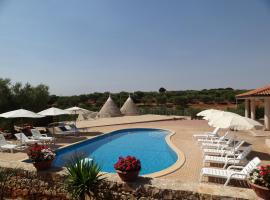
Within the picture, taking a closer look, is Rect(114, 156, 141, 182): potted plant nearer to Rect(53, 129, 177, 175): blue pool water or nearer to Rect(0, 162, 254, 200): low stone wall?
Rect(0, 162, 254, 200): low stone wall

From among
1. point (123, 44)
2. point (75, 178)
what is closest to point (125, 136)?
point (123, 44)

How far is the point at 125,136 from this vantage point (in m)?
17.3

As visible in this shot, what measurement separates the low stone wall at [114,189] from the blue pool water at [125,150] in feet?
8.19

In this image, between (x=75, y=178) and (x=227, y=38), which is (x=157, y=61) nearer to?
(x=227, y=38)

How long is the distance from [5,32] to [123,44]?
9356 mm

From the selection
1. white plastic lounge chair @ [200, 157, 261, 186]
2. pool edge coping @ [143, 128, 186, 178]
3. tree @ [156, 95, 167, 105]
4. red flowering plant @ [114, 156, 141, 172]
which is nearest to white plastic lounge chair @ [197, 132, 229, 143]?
pool edge coping @ [143, 128, 186, 178]

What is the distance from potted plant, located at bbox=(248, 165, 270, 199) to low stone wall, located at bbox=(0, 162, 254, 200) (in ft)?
0.62

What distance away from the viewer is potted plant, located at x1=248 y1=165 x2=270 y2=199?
396 centimetres

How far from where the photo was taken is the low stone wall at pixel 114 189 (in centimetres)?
434

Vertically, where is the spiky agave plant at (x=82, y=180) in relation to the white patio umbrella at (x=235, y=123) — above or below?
below

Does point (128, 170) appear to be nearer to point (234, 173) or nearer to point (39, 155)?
point (39, 155)

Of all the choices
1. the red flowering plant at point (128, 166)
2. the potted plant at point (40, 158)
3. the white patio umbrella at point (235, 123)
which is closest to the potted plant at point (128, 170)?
the red flowering plant at point (128, 166)

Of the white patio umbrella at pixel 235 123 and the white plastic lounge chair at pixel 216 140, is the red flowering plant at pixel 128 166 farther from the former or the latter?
the white plastic lounge chair at pixel 216 140

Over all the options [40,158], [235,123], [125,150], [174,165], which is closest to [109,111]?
[125,150]
